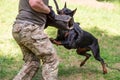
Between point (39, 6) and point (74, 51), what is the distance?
12.4ft

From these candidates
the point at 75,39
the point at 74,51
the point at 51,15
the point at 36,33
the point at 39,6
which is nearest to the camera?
the point at 39,6

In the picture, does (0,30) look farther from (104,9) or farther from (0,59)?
(104,9)

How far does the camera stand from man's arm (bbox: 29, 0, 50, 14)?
5414 millimetres

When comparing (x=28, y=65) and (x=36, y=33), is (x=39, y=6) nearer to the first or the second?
(x=36, y=33)

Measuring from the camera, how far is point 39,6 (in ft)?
17.9

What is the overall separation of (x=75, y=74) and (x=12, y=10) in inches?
211

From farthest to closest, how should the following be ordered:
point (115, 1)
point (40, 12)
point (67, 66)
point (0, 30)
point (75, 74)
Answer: point (115, 1)
point (0, 30)
point (67, 66)
point (75, 74)
point (40, 12)

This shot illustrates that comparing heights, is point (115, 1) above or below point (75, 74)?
below

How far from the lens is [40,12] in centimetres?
564

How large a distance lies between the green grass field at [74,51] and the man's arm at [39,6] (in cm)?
185

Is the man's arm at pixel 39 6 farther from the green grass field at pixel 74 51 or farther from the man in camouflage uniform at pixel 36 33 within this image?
the green grass field at pixel 74 51

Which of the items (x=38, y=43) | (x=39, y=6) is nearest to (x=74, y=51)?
(x=38, y=43)

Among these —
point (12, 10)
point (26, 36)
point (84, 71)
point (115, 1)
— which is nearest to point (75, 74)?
point (84, 71)

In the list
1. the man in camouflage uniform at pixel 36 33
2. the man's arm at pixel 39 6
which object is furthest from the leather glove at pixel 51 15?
the man's arm at pixel 39 6
